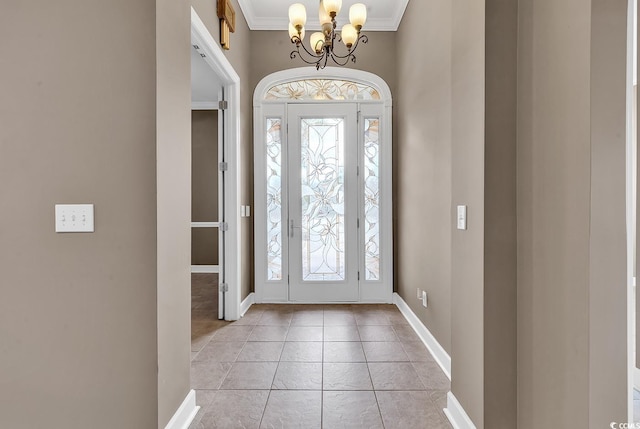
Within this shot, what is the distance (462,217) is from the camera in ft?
5.75

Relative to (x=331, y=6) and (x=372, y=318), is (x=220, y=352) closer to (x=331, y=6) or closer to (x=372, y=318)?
(x=372, y=318)

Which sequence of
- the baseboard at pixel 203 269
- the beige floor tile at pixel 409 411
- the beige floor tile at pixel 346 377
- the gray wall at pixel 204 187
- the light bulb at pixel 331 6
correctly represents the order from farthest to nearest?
1. the gray wall at pixel 204 187
2. the baseboard at pixel 203 269
3. the light bulb at pixel 331 6
4. the beige floor tile at pixel 346 377
5. the beige floor tile at pixel 409 411

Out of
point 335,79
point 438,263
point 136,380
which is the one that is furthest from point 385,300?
point 136,380

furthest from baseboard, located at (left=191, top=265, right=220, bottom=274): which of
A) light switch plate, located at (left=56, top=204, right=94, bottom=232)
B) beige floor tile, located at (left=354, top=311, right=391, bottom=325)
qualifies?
light switch plate, located at (left=56, top=204, right=94, bottom=232)

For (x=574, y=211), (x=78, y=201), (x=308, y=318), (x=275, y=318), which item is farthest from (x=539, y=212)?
(x=275, y=318)

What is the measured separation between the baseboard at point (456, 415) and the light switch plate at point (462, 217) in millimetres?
929

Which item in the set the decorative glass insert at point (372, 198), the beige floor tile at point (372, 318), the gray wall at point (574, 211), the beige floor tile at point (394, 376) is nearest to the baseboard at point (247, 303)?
the beige floor tile at point (372, 318)

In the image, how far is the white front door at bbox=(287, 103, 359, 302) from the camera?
13.4 feet

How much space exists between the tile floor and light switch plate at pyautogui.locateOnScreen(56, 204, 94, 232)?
3.95 ft

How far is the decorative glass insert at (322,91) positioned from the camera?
4160 mm

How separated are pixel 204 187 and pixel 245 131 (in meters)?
2.26

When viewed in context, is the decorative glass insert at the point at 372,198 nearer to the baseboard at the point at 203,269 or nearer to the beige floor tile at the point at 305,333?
the beige floor tile at the point at 305,333

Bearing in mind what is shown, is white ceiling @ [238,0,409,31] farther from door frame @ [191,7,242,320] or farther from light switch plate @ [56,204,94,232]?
light switch plate @ [56,204,94,232]

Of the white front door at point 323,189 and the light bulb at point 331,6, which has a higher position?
the light bulb at point 331,6
